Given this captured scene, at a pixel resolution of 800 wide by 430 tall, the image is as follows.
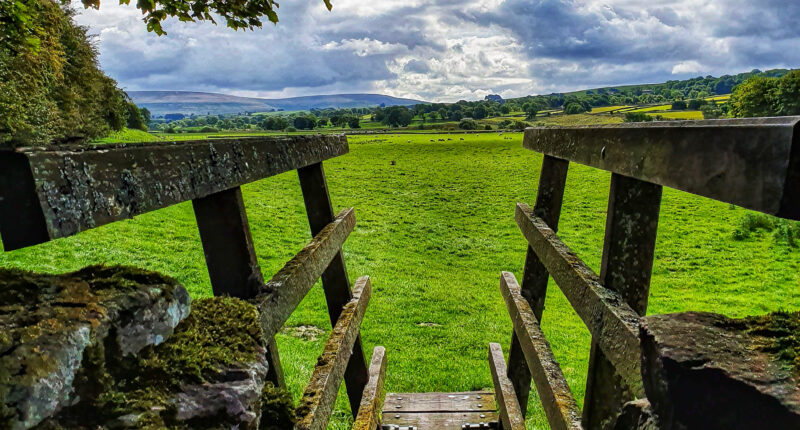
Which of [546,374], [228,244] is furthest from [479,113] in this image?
[228,244]

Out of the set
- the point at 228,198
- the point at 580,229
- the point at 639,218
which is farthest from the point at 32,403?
the point at 580,229

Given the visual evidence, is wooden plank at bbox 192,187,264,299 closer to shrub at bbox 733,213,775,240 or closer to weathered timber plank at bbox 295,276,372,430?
weathered timber plank at bbox 295,276,372,430

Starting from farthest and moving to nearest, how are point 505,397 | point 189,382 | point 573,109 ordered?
point 573,109 < point 505,397 < point 189,382

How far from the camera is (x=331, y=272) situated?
4027mm

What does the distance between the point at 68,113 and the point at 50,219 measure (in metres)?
45.8

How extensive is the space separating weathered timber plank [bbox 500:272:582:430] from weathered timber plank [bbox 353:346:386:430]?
1393 millimetres

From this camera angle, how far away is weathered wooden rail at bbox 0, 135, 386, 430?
0.96 meters

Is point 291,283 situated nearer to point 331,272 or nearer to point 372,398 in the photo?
point 331,272

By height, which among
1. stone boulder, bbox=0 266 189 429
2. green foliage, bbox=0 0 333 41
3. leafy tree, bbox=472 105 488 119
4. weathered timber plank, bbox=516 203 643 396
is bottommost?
leafy tree, bbox=472 105 488 119

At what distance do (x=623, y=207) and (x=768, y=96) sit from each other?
61.7 m

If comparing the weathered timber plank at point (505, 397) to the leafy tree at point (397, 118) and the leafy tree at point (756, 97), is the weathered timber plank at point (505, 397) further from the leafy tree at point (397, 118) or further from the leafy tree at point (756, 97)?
the leafy tree at point (397, 118)

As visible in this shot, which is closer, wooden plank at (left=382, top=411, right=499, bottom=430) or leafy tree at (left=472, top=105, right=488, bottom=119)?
wooden plank at (left=382, top=411, right=499, bottom=430)

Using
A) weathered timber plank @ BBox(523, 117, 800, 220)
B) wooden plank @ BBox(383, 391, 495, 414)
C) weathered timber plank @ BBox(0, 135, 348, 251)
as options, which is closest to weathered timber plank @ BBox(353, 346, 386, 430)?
wooden plank @ BBox(383, 391, 495, 414)

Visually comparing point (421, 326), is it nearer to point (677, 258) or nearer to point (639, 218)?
point (639, 218)
